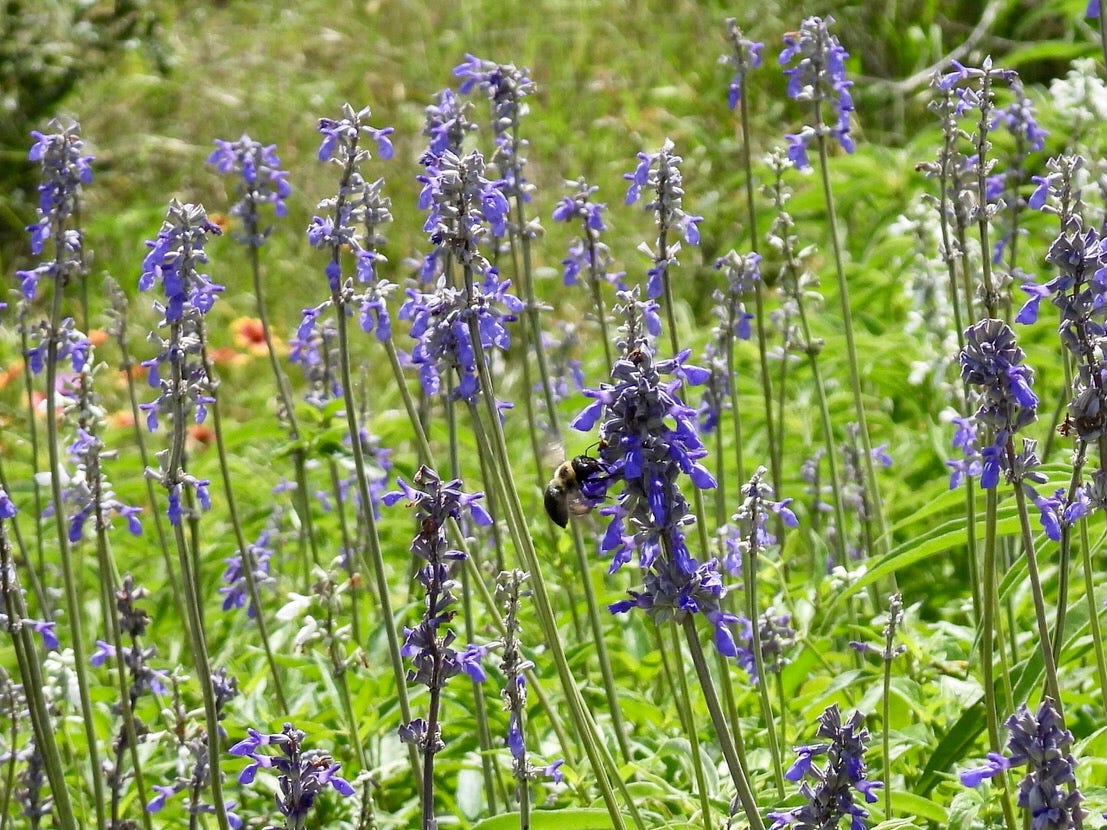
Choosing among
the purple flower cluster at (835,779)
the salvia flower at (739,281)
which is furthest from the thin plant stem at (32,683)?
the salvia flower at (739,281)

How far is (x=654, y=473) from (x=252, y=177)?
234 centimetres

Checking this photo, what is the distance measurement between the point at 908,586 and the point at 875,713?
4.45 feet

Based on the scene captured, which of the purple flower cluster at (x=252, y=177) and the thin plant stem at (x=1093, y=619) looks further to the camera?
the purple flower cluster at (x=252, y=177)

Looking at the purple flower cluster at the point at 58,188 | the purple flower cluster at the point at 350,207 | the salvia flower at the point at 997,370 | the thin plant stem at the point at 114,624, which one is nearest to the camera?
the salvia flower at the point at 997,370

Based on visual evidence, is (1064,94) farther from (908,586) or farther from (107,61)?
(107,61)

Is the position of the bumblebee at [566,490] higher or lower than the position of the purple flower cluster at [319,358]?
lower

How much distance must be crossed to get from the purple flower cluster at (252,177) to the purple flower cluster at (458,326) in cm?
118

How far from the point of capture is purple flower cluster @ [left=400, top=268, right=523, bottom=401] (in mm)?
2629

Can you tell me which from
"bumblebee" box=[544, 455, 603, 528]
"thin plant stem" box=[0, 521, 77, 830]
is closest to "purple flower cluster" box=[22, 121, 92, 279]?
"thin plant stem" box=[0, 521, 77, 830]

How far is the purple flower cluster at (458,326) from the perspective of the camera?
2.63 metres

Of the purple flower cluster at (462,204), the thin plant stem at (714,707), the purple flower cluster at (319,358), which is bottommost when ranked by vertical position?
the thin plant stem at (714,707)

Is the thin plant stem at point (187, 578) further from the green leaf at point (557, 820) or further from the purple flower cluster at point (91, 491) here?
the purple flower cluster at point (91, 491)

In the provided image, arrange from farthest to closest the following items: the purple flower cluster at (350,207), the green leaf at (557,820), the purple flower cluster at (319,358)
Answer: the purple flower cluster at (319,358) → the purple flower cluster at (350,207) → the green leaf at (557,820)

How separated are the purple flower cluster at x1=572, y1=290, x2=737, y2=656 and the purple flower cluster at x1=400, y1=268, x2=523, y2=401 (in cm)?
55
